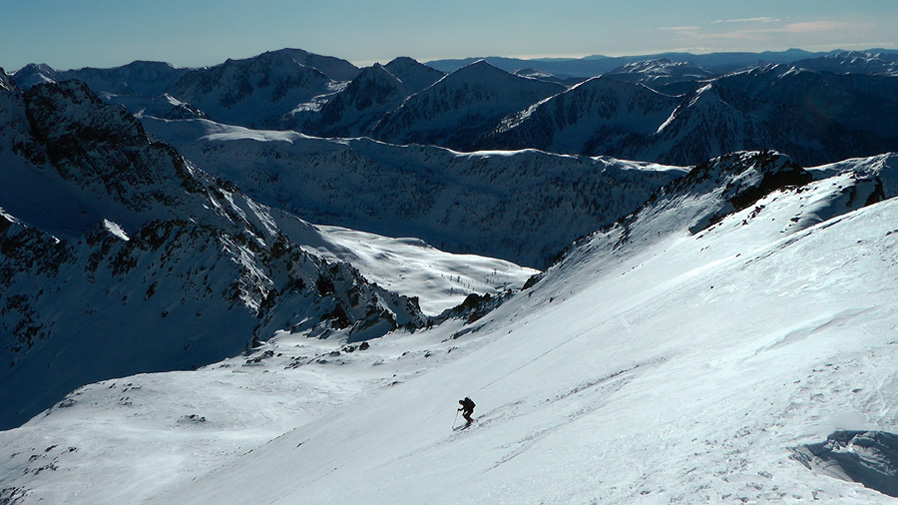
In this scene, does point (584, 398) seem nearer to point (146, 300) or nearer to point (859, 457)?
point (859, 457)

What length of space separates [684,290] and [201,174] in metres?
100

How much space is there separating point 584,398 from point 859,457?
6.22 m

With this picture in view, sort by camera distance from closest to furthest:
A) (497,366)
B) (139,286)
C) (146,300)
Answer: (497,366), (146,300), (139,286)

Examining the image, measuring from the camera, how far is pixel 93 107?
4232 inches

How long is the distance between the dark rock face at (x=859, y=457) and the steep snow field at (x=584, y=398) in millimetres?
156

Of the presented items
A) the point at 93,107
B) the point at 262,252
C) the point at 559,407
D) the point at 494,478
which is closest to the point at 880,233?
the point at 559,407

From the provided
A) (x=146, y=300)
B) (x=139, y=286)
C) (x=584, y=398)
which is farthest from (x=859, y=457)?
(x=139, y=286)

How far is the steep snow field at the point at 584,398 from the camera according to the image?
27.9 ft

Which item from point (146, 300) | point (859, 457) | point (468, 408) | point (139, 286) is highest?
point (859, 457)


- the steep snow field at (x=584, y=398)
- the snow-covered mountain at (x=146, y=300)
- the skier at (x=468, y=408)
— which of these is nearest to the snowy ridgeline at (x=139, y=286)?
the snow-covered mountain at (x=146, y=300)

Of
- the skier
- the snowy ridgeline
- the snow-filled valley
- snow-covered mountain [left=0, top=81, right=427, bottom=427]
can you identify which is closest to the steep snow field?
the snow-filled valley

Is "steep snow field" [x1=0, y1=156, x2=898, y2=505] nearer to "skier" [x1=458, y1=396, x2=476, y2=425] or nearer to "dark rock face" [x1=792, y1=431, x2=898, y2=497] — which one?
"dark rock face" [x1=792, y1=431, x2=898, y2=497]

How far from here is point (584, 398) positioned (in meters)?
13.3

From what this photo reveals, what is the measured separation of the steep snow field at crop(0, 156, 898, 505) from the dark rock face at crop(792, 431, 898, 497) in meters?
0.16
